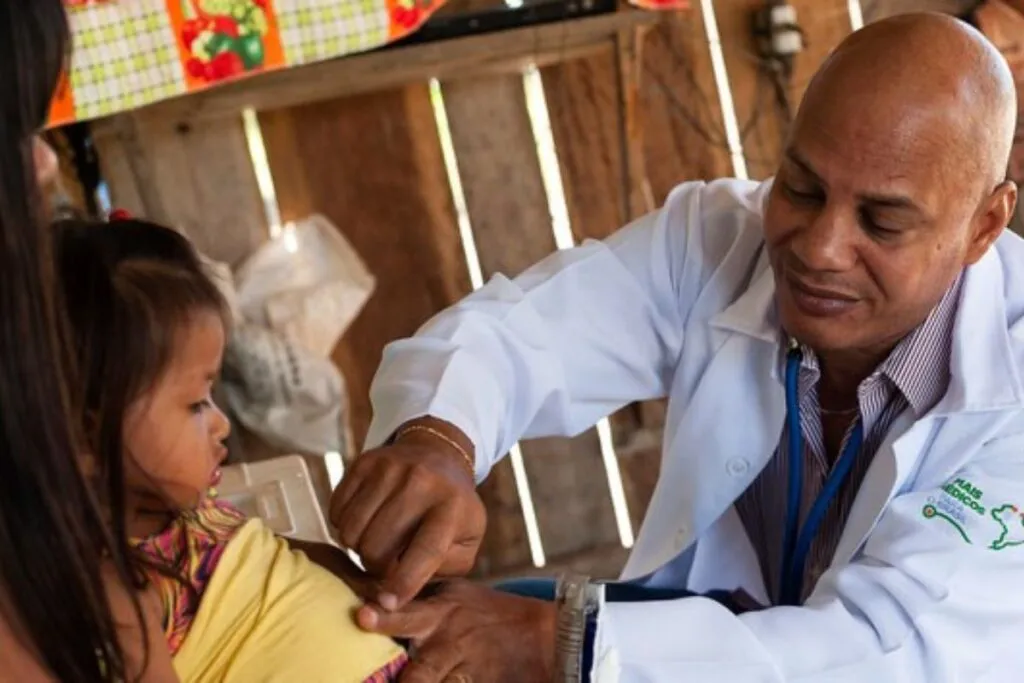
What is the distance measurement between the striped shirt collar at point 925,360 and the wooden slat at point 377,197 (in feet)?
4.27

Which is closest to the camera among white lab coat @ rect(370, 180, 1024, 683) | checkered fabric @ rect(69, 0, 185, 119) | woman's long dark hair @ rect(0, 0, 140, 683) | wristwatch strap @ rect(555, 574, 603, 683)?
woman's long dark hair @ rect(0, 0, 140, 683)

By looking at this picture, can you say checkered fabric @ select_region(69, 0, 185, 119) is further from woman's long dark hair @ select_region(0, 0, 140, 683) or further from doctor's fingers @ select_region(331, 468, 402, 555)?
woman's long dark hair @ select_region(0, 0, 140, 683)

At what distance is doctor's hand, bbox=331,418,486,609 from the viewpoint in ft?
3.45

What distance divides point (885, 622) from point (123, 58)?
1386 mm

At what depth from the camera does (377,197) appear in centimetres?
240

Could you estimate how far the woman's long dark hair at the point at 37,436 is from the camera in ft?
→ 2.12

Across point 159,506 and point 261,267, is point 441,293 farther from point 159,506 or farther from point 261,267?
point 159,506

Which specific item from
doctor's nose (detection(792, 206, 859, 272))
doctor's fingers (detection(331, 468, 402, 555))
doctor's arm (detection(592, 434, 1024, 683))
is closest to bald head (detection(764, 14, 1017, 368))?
doctor's nose (detection(792, 206, 859, 272))

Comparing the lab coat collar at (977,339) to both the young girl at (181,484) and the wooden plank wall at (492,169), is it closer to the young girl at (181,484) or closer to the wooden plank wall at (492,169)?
the young girl at (181,484)

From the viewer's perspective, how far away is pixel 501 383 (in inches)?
54.7

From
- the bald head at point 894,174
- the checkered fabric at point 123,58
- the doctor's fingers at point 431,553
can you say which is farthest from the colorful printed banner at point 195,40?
the doctor's fingers at point 431,553

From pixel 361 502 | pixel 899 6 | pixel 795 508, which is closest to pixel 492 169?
pixel 899 6

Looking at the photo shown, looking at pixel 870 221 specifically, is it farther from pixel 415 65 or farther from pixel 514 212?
pixel 514 212

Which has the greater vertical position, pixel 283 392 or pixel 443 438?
pixel 443 438
